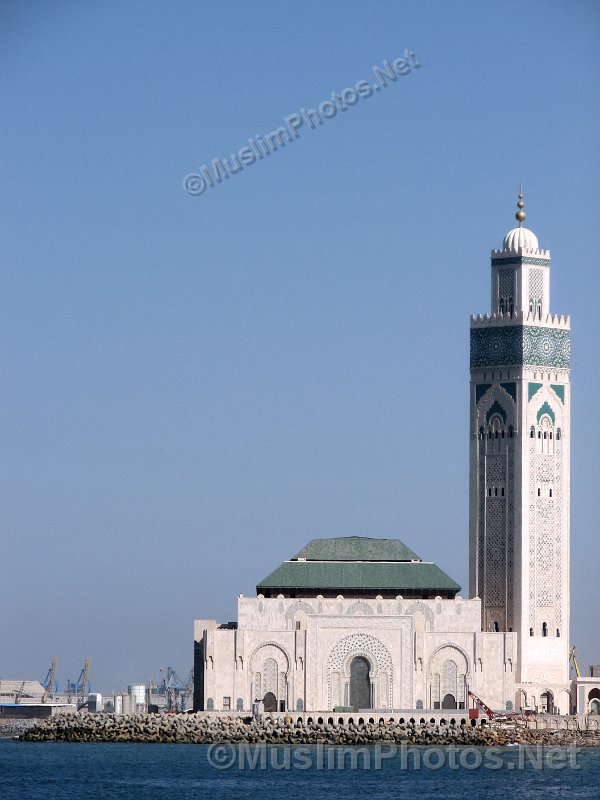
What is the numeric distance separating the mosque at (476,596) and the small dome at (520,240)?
81mm

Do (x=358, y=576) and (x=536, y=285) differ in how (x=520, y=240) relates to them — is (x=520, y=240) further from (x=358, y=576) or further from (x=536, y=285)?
(x=358, y=576)

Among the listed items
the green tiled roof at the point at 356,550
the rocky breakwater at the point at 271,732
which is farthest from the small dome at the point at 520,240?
the rocky breakwater at the point at 271,732

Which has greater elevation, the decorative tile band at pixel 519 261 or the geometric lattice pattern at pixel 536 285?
the decorative tile band at pixel 519 261

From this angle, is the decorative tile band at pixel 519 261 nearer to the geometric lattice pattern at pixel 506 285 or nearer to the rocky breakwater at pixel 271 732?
the geometric lattice pattern at pixel 506 285

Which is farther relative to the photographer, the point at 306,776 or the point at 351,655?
the point at 351,655

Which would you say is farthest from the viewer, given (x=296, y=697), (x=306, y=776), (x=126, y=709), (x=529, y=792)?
(x=126, y=709)

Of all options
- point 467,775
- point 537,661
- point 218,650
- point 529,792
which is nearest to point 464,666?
point 537,661

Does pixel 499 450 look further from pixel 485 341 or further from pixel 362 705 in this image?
pixel 362 705

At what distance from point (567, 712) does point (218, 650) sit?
1671 centimetres

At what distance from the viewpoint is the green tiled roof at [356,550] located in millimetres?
123750

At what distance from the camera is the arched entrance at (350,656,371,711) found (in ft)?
398

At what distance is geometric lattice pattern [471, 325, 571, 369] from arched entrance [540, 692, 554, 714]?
606 inches

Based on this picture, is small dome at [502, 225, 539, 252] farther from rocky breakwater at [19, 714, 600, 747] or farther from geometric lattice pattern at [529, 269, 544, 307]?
rocky breakwater at [19, 714, 600, 747]

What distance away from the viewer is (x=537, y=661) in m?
122
